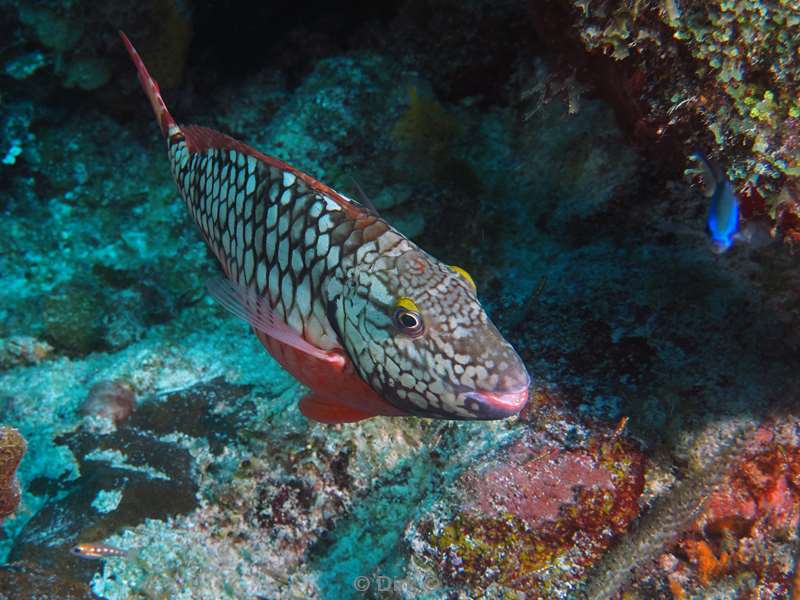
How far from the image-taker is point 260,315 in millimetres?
2822

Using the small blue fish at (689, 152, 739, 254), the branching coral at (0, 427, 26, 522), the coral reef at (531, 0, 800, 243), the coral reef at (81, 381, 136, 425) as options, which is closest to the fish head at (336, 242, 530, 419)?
the small blue fish at (689, 152, 739, 254)

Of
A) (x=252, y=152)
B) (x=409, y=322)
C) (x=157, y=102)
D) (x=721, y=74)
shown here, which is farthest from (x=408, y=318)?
(x=157, y=102)

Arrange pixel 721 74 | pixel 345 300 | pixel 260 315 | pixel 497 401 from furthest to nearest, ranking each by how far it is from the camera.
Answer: pixel 721 74 → pixel 260 315 → pixel 345 300 → pixel 497 401

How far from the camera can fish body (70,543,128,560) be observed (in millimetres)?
3090

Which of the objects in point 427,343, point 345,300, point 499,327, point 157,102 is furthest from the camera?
point 499,327

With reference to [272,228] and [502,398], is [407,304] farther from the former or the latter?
[272,228]

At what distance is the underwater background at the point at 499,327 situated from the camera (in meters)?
2.94

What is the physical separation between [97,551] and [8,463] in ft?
2.68

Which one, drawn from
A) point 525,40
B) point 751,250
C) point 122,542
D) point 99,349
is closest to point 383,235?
point 122,542

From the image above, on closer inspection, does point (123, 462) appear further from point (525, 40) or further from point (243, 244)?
point (525, 40)

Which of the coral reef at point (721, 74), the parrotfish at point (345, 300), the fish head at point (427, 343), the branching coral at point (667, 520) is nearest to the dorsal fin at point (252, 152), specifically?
the parrotfish at point (345, 300)

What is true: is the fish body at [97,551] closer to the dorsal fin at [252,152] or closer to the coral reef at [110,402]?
the coral reef at [110,402]

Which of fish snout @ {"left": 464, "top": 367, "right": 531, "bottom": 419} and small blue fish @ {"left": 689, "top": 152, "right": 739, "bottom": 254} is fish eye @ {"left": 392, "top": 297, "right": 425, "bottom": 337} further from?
small blue fish @ {"left": 689, "top": 152, "right": 739, "bottom": 254}

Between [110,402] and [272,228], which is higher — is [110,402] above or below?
below
